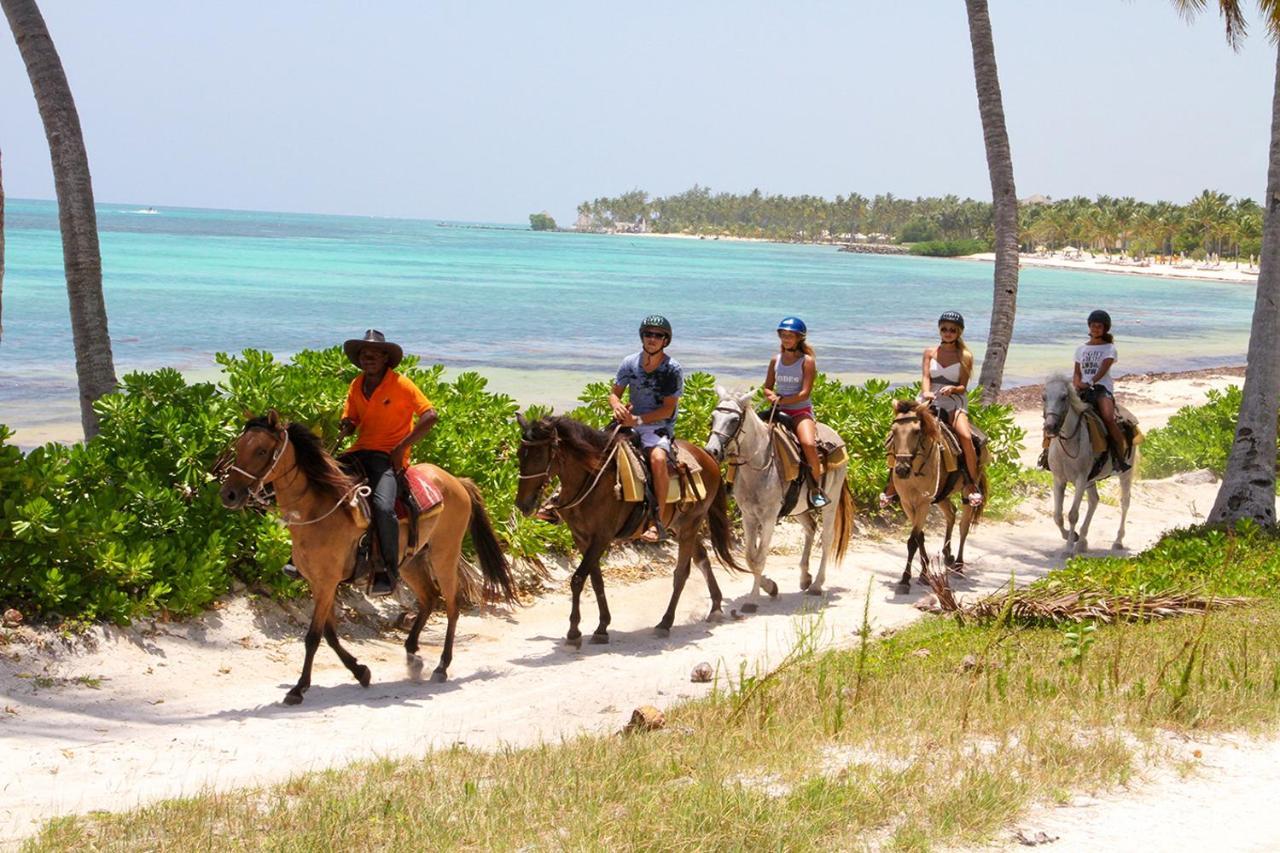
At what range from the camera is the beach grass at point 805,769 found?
18.7 ft

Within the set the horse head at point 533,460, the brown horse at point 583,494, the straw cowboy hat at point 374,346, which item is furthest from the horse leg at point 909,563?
the straw cowboy hat at point 374,346

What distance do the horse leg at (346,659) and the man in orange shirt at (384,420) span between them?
498 millimetres

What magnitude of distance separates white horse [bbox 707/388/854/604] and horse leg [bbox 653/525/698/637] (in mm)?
808

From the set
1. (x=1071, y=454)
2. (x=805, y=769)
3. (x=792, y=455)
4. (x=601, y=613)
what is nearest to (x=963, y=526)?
(x=1071, y=454)

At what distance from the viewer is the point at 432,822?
5.80m

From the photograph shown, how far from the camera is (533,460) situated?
10211mm

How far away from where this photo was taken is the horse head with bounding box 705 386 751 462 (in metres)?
11.8

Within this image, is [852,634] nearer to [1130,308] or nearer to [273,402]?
[273,402]

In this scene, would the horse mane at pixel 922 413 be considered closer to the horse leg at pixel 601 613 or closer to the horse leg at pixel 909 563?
the horse leg at pixel 909 563

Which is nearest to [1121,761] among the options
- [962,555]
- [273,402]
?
[273,402]

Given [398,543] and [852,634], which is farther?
[852,634]

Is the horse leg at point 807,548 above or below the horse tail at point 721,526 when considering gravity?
below

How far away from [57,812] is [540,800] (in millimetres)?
2442

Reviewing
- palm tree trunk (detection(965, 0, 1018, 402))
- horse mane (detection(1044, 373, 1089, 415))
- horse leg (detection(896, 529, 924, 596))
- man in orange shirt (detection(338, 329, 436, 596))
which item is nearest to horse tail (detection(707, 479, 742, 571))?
horse leg (detection(896, 529, 924, 596))
